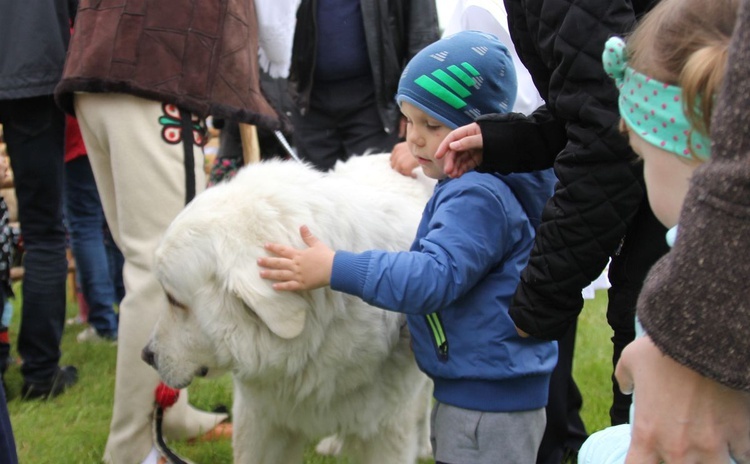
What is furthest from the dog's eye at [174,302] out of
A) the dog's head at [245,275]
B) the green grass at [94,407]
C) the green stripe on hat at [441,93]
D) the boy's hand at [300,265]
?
the green grass at [94,407]

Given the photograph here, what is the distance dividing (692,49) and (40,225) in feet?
12.1

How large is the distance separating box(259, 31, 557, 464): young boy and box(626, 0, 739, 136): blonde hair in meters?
1.10

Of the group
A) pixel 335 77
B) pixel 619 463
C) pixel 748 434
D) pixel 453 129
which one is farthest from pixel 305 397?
pixel 335 77

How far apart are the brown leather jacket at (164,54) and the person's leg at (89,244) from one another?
7.71ft

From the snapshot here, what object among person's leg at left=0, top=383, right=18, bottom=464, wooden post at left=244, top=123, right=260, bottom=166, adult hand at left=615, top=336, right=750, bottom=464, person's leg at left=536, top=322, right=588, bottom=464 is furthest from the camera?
wooden post at left=244, top=123, right=260, bottom=166

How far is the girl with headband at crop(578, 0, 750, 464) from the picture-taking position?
102 cm

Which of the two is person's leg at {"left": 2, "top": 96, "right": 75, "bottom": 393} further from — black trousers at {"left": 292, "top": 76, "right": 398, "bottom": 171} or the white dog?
the white dog

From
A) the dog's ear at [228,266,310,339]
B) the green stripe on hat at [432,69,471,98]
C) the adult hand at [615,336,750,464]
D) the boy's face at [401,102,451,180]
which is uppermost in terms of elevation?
the adult hand at [615,336,750,464]

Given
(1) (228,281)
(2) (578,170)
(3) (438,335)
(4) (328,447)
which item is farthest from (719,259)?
(4) (328,447)

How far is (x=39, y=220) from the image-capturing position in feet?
13.4

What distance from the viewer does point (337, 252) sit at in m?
2.18

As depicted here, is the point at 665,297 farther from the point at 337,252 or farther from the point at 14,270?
the point at 14,270

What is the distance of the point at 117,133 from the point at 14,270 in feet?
11.9

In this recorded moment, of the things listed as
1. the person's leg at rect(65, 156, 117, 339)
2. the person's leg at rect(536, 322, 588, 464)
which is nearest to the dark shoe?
the person's leg at rect(65, 156, 117, 339)
